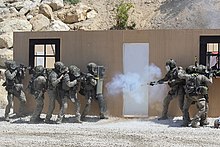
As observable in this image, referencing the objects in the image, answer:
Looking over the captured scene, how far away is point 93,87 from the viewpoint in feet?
52.3

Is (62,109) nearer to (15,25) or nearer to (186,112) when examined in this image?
(186,112)

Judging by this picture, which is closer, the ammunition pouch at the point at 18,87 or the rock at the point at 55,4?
the ammunition pouch at the point at 18,87

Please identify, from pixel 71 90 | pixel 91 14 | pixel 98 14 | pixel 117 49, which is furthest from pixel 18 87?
pixel 98 14

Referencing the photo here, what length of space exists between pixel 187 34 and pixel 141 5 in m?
25.2

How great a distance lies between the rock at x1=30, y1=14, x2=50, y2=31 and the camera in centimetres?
3222

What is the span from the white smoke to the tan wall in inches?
6.0

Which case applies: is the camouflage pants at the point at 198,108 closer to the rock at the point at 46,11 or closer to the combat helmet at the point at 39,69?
the combat helmet at the point at 39,69

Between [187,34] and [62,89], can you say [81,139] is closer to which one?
[62,89]

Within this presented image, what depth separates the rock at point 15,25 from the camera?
3131 cm

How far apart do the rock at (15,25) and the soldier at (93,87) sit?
15.9 metres

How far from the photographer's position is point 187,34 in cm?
1591

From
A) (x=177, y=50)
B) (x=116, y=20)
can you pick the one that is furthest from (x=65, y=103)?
(x=116, y=20)

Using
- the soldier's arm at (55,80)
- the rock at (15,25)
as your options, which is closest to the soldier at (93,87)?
the soldier's arm at (55,80)

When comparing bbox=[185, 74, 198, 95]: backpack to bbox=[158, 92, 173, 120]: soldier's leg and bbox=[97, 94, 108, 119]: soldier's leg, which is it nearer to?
bbox=[158, 92, 173, 120]: soldier's leg
